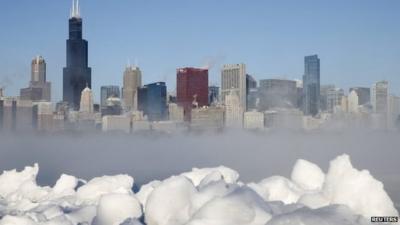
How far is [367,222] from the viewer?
40531mm

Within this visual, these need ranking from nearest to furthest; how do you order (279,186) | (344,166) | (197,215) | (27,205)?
(197,215)
(344,166)
(279,186)
(27,205)

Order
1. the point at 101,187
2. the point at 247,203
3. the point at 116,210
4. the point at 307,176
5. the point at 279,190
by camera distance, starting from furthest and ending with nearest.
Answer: the point at 101,187
the point at 307,176
the point at 279,190
the point at 116,210
the point at 247,203

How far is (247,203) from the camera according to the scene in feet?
126

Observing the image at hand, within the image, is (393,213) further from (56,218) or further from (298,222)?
(56,218)

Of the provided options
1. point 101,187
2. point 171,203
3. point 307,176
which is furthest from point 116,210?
point 101,187

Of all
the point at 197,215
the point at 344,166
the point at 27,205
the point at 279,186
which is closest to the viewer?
the point at 197,215

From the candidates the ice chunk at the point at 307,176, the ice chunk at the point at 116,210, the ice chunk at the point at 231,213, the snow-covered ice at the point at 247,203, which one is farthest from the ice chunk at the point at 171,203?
the ice chunk at the point at 307,176

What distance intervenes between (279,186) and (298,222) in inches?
742

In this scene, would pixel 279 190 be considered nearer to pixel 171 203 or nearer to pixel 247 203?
pixel 171 203

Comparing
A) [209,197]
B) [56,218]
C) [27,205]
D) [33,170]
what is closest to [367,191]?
[209,197]

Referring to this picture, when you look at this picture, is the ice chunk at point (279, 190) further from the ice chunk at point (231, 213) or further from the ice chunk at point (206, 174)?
the ice chunk at point (231, 213)

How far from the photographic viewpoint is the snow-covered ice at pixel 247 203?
121 feet

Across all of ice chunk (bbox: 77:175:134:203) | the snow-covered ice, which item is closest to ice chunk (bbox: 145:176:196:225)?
the snow-covered ice

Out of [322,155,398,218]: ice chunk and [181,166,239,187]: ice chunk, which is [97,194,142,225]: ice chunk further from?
[322,155,398,218]: ice chunk
